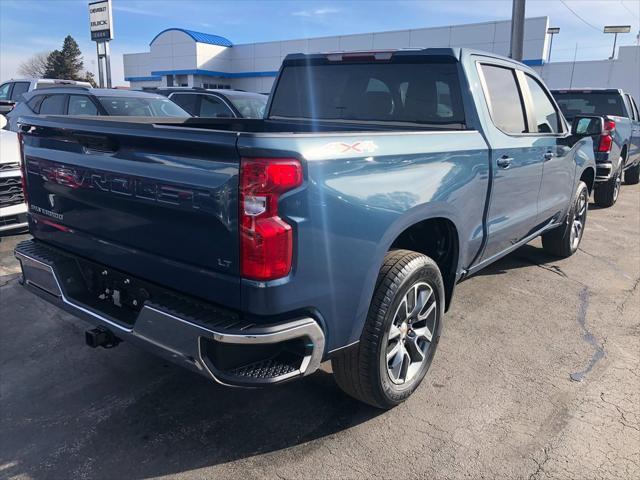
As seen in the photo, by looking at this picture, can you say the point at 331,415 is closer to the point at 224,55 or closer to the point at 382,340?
the point at 382,340

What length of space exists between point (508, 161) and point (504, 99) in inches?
22.9

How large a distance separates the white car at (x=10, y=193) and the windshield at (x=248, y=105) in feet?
17.5

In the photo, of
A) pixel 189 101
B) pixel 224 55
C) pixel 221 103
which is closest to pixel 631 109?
pixel 221 103

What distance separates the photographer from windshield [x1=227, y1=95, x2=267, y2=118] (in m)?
10.4

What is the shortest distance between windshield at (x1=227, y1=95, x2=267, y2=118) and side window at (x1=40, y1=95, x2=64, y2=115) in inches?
120

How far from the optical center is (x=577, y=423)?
297 centimetres

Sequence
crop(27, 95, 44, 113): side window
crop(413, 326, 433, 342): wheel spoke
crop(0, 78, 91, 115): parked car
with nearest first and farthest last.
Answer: crop(413, 326, 433, 342): wheel spoke → crop(27, 95, 44, 113): side window → crop(0, 78, 91, 115): parked car

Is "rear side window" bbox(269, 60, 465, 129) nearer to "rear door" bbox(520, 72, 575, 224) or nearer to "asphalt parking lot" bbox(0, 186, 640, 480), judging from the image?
"rear door" bbox(520, 72, 575, 224)

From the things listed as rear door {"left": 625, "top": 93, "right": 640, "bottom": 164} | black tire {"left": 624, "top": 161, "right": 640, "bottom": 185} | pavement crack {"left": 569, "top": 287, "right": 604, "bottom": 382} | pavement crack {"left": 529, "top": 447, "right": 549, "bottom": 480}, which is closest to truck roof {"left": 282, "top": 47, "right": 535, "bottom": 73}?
pavement crack {"left": 569, "top": 287, "right": 604, "bottom": 382}

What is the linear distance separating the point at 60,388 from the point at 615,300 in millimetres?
4594

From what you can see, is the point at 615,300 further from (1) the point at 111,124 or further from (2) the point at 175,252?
(1) the point at 111,124

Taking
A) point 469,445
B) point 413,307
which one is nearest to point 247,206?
point 413,307

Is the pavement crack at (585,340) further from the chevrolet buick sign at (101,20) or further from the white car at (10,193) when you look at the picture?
the chevrolet buick sign at (101,20)

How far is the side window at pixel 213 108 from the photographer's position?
1052cm
